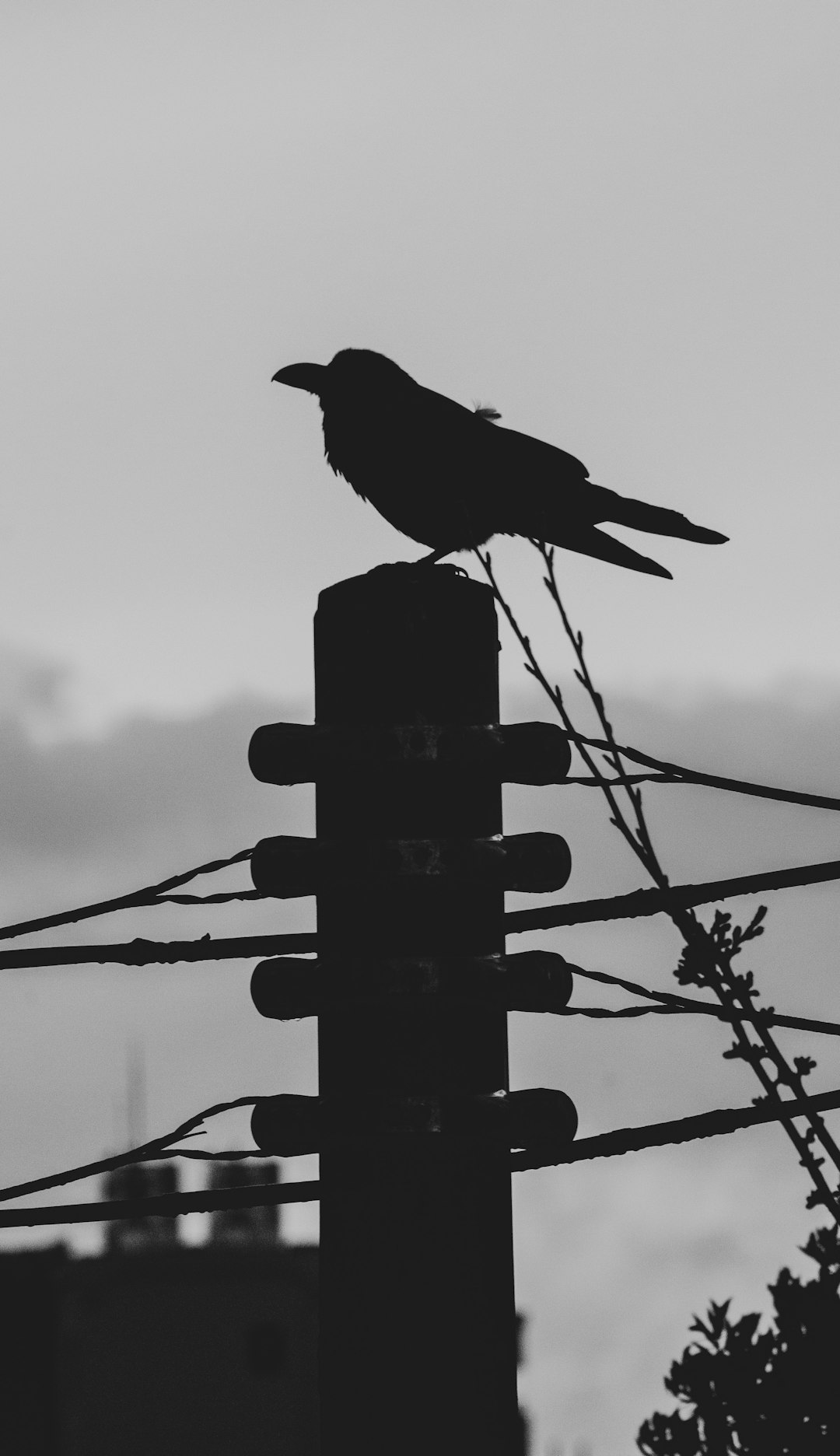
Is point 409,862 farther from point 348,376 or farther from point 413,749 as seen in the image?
point 348,376

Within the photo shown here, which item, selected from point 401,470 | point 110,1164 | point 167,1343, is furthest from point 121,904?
point 167,1343

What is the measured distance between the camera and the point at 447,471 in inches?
242

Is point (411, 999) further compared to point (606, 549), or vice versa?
point (606, 549)

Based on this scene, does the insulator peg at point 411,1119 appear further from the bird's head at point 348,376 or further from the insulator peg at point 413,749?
the bird's head at point 348,376

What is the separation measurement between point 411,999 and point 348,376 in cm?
408

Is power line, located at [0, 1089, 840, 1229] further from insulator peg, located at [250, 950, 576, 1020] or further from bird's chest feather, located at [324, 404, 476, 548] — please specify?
bird's chest feather, located at [324, 404, 476, 548]

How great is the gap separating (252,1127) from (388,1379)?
551mm

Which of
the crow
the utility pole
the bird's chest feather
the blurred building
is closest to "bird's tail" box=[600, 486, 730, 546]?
the crow

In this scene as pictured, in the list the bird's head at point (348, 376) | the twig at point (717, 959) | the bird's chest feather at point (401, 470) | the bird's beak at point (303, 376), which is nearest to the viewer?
the twig at point (717, 959)

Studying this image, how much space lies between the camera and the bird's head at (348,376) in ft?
22.5

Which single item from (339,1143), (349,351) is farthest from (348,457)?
(339,1143)

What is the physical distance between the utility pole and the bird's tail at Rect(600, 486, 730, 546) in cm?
153

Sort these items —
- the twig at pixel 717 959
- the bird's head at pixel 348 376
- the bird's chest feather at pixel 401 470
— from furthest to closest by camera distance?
the bird's head at pixel 348 376, the bird's chest feather at pixel 401 470, the twig at pixel 717 959

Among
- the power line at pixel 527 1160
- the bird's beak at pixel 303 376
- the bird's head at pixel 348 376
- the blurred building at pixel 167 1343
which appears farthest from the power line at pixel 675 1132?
the blurred building at pixel 167 1343
